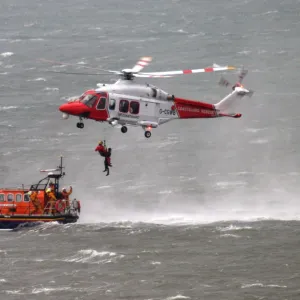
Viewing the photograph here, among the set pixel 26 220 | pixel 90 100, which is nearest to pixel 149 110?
pixel 90 100

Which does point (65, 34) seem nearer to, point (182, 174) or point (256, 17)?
point (256, 17)

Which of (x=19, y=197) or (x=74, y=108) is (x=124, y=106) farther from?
(x=19, y=197)

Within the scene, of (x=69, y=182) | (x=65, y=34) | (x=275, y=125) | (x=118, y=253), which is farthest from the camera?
(x=65, y=34)

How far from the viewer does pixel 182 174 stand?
113125 mm

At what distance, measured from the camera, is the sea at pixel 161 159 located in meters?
81.4

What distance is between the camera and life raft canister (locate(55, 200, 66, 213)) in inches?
3836

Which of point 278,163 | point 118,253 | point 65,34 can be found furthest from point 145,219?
point 65,34

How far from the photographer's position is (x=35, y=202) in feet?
319

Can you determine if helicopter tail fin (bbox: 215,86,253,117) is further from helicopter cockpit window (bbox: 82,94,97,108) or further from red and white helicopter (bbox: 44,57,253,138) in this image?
helicopter cockpit window (bbox: 82,94,97,108)

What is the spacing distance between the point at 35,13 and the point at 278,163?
8044 cm

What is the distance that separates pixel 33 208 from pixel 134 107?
74.6ft

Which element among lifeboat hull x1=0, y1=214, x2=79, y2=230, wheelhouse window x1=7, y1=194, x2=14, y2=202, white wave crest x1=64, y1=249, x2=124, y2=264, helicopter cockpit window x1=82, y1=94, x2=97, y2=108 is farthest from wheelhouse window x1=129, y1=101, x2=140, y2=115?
wheelhouse window x1=7, y1=194, x2=14, y2=202

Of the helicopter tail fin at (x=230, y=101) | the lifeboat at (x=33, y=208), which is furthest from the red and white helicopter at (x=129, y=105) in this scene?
the lifeboat at (x=33, y=208)

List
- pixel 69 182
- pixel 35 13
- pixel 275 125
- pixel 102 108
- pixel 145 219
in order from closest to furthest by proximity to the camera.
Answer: pixel 102 108
pixel 145 219
pixel 69 182
pixel 275 125
pixel 35 13
